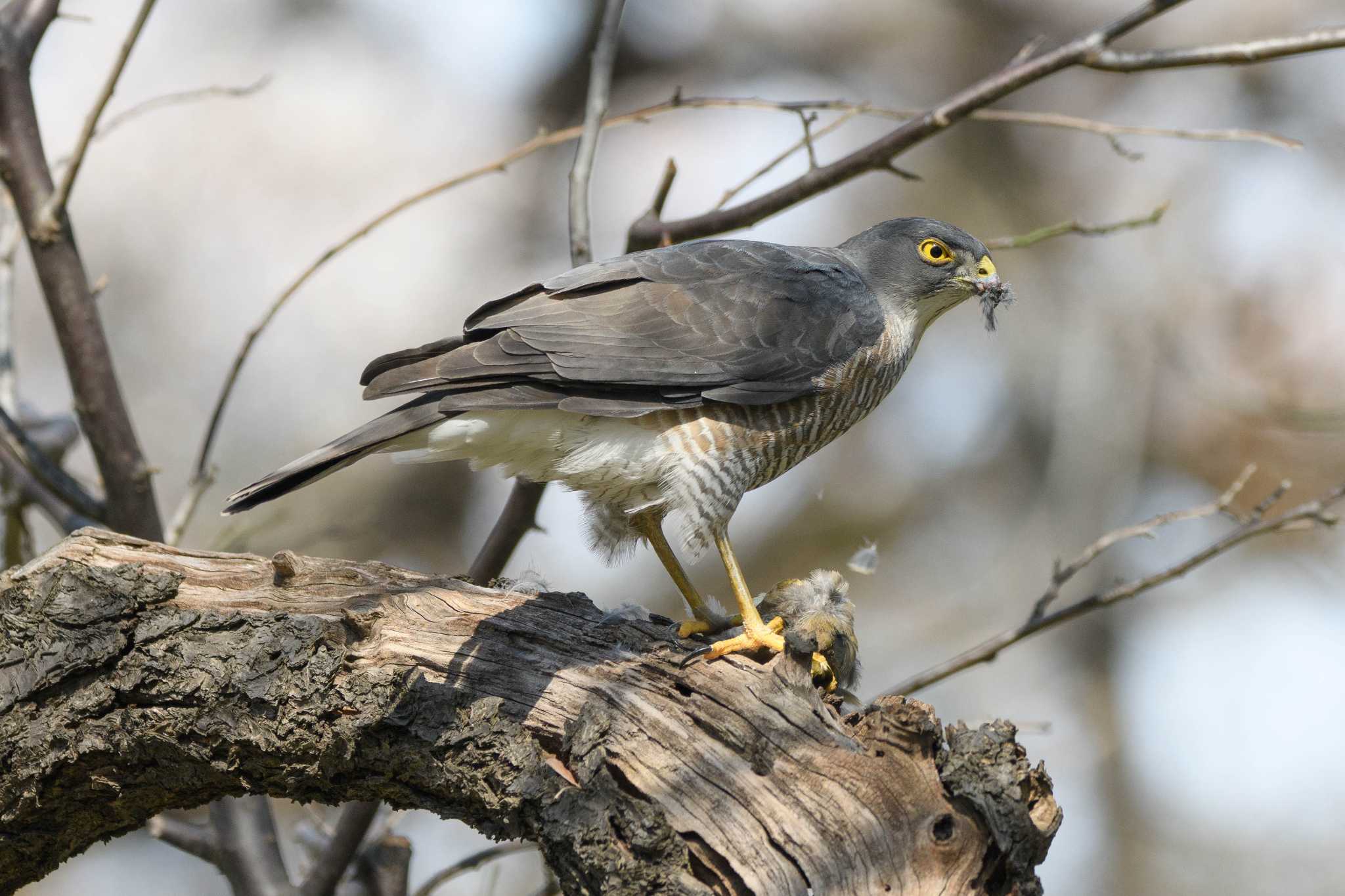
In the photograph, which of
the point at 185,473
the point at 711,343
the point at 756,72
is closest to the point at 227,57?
the point at 185,473

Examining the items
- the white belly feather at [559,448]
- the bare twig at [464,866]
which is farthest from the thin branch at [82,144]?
the bare twig at [464,866]

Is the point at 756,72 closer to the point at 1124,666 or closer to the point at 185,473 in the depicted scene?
the point at 185,473

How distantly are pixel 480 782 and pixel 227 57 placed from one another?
7.75m

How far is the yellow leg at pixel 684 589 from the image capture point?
3.45 meters

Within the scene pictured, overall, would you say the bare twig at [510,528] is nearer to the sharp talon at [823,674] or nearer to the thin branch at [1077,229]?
the sharp talon at [823,674]

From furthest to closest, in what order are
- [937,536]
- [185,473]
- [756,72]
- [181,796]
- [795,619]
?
1. [937,536]
2. [756,72]
3. [185,473]
4. [795,619]
5. [181,796]

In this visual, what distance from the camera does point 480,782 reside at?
103 inches

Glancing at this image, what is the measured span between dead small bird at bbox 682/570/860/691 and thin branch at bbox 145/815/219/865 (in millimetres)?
1889

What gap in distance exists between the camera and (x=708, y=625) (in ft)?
11.4

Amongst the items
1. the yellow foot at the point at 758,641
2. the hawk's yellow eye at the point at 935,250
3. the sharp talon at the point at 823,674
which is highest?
the hawk's yellow eye at the point at 935,250

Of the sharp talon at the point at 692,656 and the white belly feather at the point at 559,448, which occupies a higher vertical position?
the white belly feather at the point at 559,448

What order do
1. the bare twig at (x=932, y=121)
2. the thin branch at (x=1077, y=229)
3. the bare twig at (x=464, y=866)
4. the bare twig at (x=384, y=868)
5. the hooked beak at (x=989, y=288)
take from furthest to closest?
the hooked beak at (x=989, y=288) < the bare twig at (x=384, y=868) < the bare twig at (x=464, y=866) < the thin branch at (x=1077, y=229) < the bare twig at (x=932, y=121)

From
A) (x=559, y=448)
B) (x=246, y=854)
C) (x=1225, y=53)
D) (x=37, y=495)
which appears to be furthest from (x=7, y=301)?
→ (x=1225, y=53)

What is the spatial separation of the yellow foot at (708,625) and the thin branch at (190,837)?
1.76m
